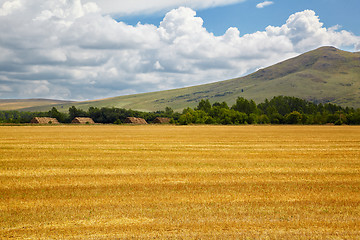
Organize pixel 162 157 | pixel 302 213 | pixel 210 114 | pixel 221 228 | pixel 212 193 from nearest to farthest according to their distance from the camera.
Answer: pixel 221 228 < pixel 302 213 < pixel 212 193 < pixel 162 157 < pixel 210 114

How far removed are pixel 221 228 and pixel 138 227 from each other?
1944mm

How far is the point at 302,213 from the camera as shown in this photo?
8.99 metres

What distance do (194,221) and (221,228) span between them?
2.47 feet

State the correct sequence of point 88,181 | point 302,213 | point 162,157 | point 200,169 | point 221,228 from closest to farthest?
point 221,228, point 302,213, point 88,181, point 200,169, point 162,157

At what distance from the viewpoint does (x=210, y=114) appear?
148 meters

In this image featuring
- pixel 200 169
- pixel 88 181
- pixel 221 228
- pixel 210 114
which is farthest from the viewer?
pixel 210 114

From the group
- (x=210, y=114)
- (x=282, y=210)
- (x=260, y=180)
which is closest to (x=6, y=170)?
(x=260, y=180)

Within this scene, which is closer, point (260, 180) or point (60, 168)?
point (260, 180)

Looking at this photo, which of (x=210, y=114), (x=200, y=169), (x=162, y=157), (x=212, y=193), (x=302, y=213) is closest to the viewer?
(x=302, y=213)

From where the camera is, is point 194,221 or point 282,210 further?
point 282,210

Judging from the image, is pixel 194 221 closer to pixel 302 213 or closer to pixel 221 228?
pixel 221 228

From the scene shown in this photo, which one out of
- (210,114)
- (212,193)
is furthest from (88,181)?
(210,114)

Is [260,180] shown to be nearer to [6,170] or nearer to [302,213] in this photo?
[302,213]

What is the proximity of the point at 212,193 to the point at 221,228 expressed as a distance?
10.3ft
